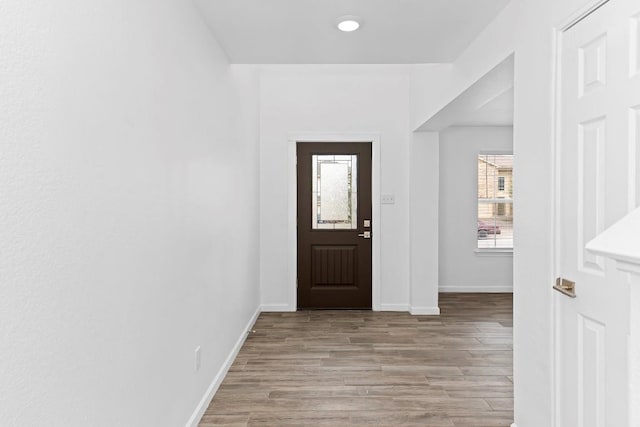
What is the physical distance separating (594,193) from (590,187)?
0.03 meters

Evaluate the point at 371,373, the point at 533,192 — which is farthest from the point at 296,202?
the point at 533,192

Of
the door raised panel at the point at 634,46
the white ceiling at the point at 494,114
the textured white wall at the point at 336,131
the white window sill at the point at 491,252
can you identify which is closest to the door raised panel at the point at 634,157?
the door raised panel at the point at 634,46

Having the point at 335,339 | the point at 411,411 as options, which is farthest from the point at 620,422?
the point at 335,339

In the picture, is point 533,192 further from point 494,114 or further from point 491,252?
point 491,252

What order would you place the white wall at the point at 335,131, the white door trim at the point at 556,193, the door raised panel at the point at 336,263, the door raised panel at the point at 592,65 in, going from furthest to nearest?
the door raised panel at the point at 336,263
the white wall at the point at 335,131
the white door trim at the point at 556,193
the door raised panel at the point at 592,65

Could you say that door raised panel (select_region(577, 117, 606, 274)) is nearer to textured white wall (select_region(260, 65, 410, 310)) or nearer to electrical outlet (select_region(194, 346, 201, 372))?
electrical outlet (select_region(194, 346, 201, 372))

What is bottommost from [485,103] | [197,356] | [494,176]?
[197,356]

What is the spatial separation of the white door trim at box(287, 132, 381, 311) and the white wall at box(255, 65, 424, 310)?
0.16 ft

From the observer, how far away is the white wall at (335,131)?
4980 mm

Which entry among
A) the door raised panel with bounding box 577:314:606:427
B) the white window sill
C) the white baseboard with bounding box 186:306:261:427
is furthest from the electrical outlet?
the white window sill

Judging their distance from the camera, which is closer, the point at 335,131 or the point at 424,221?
the point at 424,221

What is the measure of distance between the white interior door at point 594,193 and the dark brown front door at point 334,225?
10.9ft

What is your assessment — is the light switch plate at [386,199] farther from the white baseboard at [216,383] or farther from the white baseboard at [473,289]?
the white baseboard at [216,383]

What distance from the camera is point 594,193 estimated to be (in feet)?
5.16
